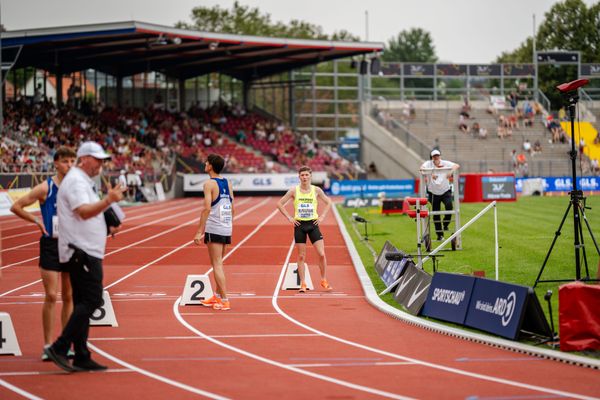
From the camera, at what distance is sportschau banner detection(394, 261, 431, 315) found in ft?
41.0

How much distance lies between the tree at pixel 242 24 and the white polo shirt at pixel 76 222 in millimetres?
97861

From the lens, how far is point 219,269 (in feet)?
43.7

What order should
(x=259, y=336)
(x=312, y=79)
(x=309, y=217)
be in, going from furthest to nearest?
(x=312, y=79) → (x=309, y=217) → (x=259, y=336)

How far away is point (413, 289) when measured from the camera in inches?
518

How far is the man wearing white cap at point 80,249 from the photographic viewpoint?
866 centimetres

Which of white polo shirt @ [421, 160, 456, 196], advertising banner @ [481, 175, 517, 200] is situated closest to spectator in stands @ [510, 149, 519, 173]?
advertising banner @ [481, 175, 517, 200]

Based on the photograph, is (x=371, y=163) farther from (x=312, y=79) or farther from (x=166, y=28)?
(x=166, y=28)

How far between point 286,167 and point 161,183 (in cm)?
1187

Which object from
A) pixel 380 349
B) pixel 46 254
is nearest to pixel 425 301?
pixel 380 349

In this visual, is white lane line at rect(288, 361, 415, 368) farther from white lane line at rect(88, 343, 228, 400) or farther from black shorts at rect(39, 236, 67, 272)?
black shorts at rect(39, 236, 67, 272)

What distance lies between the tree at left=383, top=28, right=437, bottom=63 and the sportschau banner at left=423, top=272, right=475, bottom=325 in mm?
146152

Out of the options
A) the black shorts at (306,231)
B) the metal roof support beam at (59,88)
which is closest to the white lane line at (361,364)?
the black shorts at (306,231)

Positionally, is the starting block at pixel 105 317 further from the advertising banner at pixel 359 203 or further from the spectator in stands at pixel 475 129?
the spectator in stands at pixel 475 129

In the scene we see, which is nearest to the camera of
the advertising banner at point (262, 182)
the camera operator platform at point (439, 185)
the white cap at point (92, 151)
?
the white cap at point (92, 151)
